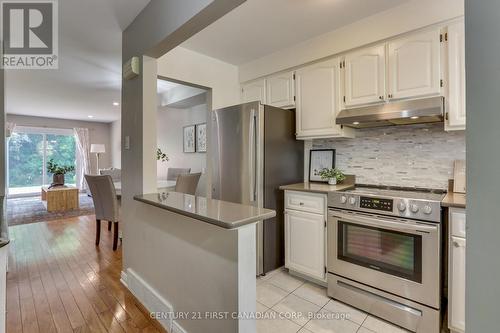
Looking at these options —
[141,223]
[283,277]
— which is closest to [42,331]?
[141,223]

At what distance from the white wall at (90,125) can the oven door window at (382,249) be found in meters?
8.45

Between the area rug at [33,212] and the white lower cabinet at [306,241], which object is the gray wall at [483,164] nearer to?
the white lower cabinet at [306,241]

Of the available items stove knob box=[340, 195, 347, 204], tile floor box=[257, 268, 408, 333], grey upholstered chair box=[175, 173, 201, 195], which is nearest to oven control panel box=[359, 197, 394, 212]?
stove knob box=[340, 195, 347, 204]

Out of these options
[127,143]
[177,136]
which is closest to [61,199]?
[177,136]

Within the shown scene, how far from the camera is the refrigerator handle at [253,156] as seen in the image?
2398 mm

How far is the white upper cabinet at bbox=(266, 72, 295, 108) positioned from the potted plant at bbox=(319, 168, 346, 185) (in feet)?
2.68

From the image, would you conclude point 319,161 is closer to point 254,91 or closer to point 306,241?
point 306,241

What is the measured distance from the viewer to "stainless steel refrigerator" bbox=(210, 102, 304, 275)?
7.91 ft

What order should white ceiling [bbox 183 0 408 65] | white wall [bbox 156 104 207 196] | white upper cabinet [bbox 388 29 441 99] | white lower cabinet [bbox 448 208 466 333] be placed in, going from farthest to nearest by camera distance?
white wall [bbox 156 104 207 196], white ceiling [bbox 183 0 408 65], white upper cabinet [bbox 388 29 441 99], white lower cabinet [bbox 448 208 466 333]

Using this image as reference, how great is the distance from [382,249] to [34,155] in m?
9.03

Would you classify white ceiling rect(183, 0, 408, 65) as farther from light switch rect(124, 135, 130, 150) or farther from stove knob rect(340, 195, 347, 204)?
stove knob rect(340, 195, 347, 204)

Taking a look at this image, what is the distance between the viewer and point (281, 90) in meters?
2.80

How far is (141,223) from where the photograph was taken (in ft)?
6.53

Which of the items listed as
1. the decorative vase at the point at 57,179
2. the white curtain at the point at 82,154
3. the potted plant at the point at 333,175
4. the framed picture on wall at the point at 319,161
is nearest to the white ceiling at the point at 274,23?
the framed picture on wall at the point at 319,161
